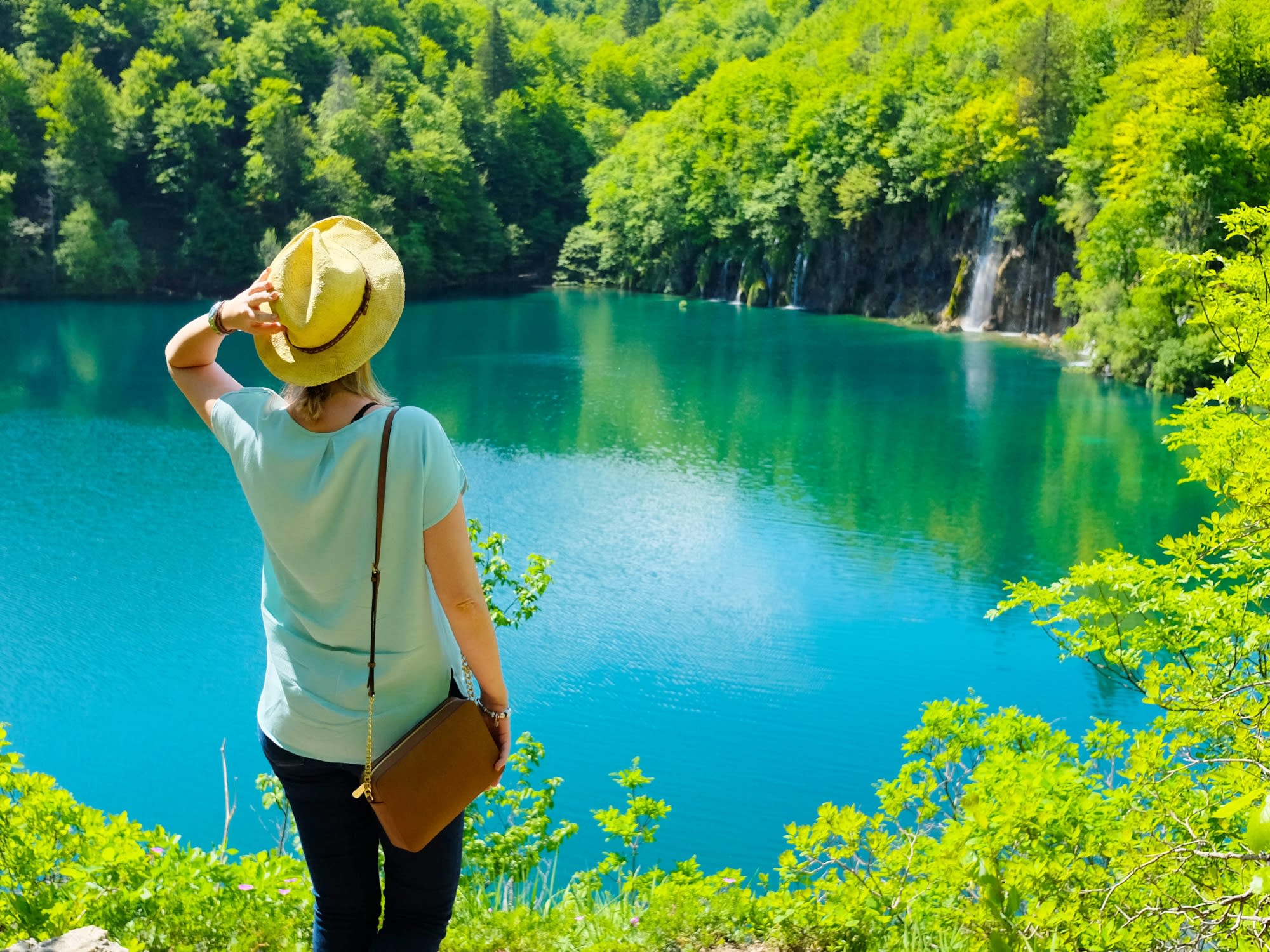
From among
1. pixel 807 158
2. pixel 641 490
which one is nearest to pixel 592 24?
pixel 807 158

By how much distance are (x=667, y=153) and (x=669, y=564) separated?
3941cm

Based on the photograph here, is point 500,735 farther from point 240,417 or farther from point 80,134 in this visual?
point 80,134

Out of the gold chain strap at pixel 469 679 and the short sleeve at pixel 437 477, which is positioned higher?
the short sleeve at pixel 437 477

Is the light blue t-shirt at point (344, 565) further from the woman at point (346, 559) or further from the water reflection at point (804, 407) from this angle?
the water reflection at point (804, 407)

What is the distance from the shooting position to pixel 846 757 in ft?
29.0

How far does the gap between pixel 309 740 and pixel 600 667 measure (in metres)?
8.51

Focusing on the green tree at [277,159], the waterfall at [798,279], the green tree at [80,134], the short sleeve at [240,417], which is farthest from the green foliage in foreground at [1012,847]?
the green tree at [80,134]

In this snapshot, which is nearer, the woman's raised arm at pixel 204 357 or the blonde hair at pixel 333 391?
the blonde hair at pixel 333 391

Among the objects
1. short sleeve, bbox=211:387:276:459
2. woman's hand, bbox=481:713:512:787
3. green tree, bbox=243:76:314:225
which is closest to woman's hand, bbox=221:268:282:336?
short sleeve, bbox=211:387:276:459

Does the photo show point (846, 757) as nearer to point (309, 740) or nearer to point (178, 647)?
point (178, 647)

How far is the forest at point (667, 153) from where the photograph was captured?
23.4 meters

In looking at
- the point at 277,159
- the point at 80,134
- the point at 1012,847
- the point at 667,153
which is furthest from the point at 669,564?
the point at 80,134

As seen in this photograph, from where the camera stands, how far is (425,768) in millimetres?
1974

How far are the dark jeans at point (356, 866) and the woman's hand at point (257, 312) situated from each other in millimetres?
722
